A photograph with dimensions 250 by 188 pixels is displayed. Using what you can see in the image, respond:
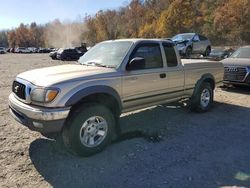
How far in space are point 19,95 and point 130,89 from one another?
6.50 ft

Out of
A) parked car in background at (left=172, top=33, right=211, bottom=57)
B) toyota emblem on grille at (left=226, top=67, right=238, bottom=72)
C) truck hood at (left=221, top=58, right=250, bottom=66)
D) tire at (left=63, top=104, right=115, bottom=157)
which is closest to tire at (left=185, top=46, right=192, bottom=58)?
parked car in background at (left=172, top=33, right=211, bottom=57)

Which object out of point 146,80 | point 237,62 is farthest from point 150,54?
point 237,62

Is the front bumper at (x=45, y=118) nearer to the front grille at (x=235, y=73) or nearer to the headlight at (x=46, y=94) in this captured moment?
the headlight at (x=46, y=94)

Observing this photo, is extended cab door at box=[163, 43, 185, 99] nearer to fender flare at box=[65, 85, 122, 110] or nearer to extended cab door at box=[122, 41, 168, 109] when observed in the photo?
extended cab door at box=[122, 41, 168, 109]

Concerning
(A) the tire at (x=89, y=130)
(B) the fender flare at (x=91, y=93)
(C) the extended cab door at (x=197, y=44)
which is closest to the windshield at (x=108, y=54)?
(B) the fender flare at (x=91, y=93)

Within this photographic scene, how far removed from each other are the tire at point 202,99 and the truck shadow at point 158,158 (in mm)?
760

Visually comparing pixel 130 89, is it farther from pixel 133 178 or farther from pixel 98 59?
pixel 133 178

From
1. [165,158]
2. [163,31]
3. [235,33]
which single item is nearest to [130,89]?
[165,158]

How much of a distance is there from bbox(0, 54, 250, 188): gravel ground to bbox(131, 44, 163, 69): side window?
1357 millimetres

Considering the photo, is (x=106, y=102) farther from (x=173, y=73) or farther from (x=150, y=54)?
(x=173, y=73)

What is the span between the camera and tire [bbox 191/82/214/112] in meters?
7.82

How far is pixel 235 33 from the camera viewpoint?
47.1 m

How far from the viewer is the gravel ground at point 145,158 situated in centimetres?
441

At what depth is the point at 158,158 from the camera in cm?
514
